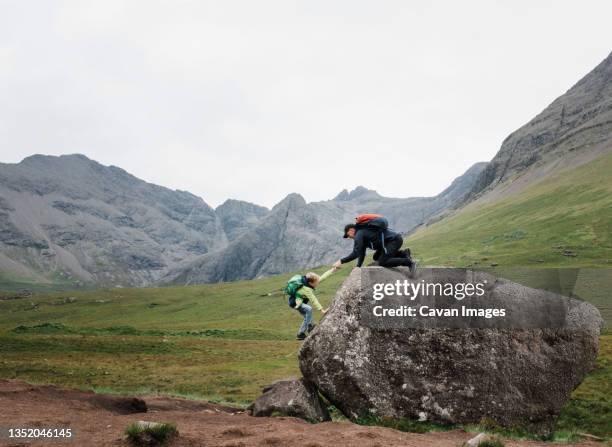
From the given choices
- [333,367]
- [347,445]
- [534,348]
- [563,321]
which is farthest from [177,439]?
[563,321]

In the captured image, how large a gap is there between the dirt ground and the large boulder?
1.72 metres

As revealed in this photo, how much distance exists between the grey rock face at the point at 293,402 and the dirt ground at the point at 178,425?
1009 mm

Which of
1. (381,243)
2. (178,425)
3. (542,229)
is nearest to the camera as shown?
(178,425)

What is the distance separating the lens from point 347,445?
1161 centimetres

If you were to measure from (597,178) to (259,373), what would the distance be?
165104mm

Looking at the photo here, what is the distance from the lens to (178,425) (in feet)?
46.9

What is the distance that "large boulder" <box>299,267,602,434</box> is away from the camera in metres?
16.1

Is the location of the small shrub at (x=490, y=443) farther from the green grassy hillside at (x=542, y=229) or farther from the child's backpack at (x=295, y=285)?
the green grassy hillside at (x=542, y=229)

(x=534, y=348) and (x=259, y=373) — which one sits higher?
(x=534, y=348)

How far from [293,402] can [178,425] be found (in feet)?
14.8

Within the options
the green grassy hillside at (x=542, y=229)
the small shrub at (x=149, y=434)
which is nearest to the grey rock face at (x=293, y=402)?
the small shrub at (x=149, y=434)

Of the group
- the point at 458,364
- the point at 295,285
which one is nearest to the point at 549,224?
the point at 458,364

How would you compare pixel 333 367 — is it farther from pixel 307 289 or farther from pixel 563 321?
pixel 563 321

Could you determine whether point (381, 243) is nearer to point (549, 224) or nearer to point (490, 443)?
point (490, 443)
